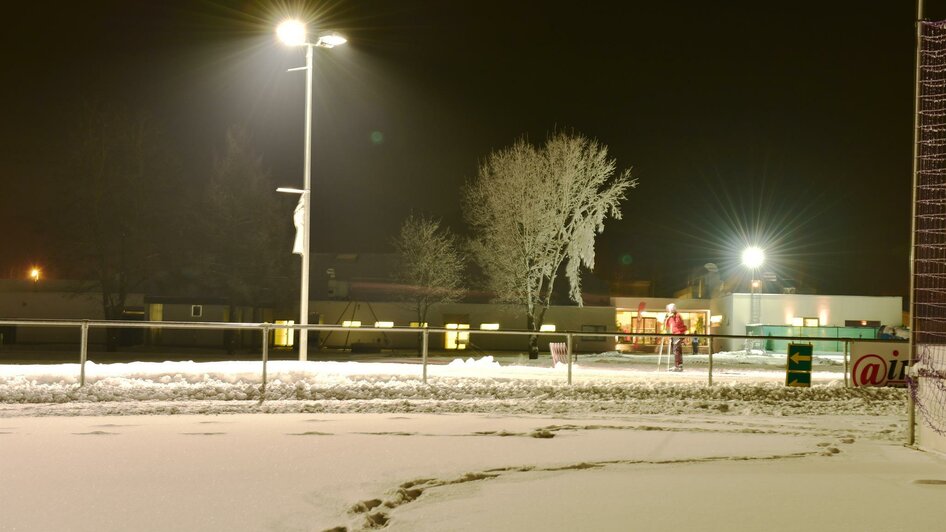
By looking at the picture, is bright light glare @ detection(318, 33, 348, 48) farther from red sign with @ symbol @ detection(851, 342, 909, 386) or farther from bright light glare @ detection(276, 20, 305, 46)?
red sign with @ symbol @ detection(851, 342, 909, 386)

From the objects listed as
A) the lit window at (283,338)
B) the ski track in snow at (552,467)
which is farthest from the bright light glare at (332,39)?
the lit window at (283,338)

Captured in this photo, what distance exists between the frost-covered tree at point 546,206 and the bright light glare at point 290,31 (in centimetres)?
1518

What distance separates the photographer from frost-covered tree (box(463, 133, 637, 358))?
106ft

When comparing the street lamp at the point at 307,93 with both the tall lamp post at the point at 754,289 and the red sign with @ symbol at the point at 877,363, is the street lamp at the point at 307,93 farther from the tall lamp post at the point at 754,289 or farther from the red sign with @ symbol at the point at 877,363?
the tall lamp post at the point at 754,289

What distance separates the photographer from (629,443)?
891cm

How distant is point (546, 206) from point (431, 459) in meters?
25.7

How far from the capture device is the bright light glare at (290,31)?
17.8m

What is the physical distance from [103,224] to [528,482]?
35380mm

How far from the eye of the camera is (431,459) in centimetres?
755

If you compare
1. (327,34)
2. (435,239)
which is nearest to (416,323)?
(435,239)

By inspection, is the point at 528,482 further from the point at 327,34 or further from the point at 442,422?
the point at 327,34

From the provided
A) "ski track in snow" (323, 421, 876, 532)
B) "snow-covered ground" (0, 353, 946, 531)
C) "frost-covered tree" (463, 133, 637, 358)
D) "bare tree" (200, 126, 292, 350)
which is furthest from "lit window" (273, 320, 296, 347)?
"ski track in snow" (323, 421, 876, 532)

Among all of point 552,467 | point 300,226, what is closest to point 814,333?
A: point 300,226

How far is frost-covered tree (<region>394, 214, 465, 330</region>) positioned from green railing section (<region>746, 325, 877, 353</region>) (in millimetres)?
14820
